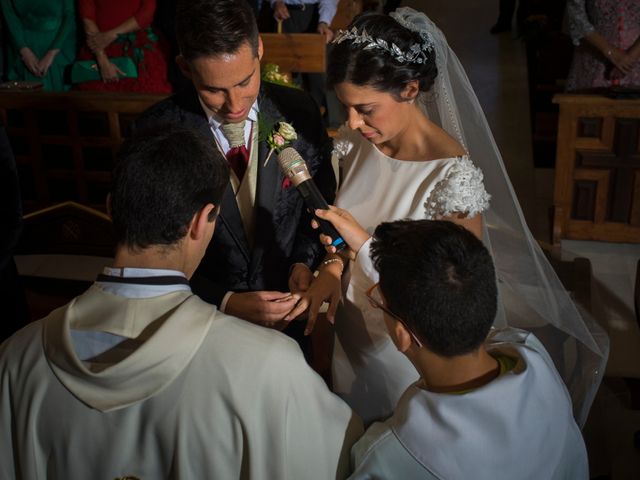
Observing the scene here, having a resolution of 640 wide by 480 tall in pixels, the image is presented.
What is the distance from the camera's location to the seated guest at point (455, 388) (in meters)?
1.86

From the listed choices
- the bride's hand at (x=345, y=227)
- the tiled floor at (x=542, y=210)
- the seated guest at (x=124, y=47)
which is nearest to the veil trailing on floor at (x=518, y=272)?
the tiled floor at (x=542, y=210)

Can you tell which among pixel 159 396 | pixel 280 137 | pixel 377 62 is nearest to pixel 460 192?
pixel 377 62

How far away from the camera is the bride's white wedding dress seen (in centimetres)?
275

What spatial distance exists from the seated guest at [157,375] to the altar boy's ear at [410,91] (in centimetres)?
113

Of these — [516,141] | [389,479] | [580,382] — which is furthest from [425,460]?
[516,141]

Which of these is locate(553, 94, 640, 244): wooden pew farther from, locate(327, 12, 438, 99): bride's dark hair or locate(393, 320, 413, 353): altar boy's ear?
locate(393, 320, 413, 353): altar boy's ear

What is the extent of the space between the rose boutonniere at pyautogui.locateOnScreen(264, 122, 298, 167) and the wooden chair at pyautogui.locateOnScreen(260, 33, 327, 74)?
A: 315 cm

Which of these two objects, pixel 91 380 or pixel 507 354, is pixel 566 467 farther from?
pixel 91 380

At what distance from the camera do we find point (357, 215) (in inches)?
121

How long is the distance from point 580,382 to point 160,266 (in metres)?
2.08

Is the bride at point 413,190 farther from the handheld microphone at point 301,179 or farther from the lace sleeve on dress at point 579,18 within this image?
the lace sleeve on dress at point 579,18

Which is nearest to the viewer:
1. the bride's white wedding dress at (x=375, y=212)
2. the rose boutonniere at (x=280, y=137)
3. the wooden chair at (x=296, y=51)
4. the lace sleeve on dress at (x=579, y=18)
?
the bride's white wedding dress at (x=375, y=212)

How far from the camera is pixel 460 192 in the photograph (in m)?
2.69

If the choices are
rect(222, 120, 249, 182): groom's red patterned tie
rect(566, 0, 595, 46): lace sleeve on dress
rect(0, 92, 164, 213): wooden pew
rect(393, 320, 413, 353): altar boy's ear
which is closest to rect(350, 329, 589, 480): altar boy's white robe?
rect(393, 320, 413, 353): altar boy's ear
